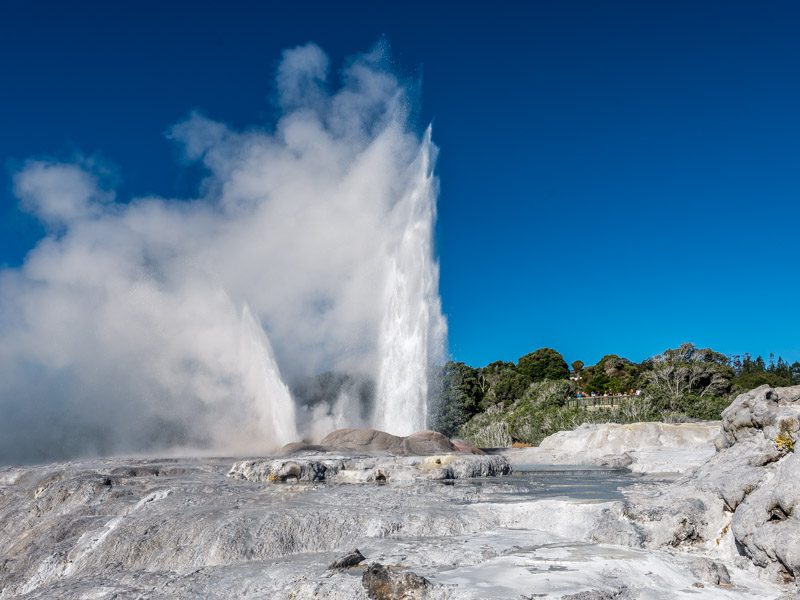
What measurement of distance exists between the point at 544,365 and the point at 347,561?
82929 mm

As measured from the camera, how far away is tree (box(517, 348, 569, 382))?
8736 cm

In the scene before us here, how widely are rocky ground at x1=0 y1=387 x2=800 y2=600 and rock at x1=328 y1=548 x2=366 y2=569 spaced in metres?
0.03

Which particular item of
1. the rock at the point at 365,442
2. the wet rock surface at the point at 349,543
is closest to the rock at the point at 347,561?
the wet rock surface at the point at 349,543

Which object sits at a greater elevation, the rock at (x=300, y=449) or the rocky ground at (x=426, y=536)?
the rock at (x=300, y=449)

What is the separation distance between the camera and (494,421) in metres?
52.3

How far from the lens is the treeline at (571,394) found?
45.0 metres

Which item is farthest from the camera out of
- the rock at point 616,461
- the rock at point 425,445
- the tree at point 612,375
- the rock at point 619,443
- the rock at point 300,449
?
the tree at point 612,375

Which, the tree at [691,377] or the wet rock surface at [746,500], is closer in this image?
the wet rock surface at [746,500]

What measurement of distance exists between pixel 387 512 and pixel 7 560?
748cm

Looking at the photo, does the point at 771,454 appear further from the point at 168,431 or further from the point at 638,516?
the point at 168,431

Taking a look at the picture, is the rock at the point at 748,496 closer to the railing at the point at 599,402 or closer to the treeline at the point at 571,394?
the treeline at the point at 571,394

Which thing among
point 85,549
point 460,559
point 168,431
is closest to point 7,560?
point 85,549

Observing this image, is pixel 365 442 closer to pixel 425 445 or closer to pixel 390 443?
pixel 390 443

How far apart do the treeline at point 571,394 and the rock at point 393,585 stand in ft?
89.0
